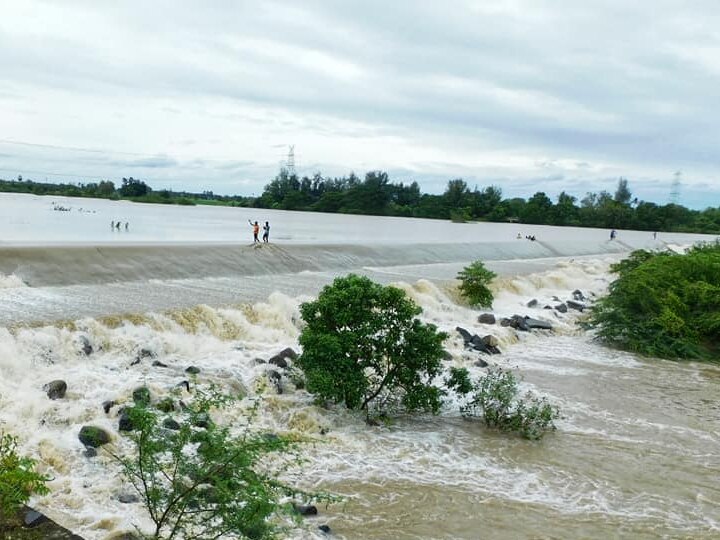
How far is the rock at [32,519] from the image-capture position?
5.25 m

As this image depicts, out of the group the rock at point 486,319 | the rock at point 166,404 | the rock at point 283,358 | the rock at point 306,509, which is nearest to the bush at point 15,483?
the rock at point 166,404

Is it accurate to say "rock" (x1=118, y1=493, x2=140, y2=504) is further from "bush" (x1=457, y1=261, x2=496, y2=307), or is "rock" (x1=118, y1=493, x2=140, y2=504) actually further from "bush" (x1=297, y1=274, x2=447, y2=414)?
"bush" (x1=457, y1=261, x2=496, y2=307)

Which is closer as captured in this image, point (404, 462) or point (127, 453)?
point (127, 453)

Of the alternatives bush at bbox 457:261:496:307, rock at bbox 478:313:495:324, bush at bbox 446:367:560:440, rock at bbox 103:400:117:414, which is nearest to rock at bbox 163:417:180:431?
rock at bbox 103:400:117:414

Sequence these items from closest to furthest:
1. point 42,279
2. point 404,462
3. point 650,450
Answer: point 404,462, point 650,450, point 42,279

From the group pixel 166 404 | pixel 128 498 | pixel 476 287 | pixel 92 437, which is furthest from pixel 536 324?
pixel 166 404

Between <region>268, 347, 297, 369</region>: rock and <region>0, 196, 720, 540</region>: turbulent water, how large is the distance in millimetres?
297

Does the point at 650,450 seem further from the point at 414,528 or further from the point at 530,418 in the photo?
the point at 414,528

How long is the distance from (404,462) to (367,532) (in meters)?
2.00

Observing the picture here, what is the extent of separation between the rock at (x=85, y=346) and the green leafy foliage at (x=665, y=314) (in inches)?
538

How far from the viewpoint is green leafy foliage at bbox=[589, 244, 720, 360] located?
17953 millimetres

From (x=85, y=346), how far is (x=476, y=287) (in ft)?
44.0

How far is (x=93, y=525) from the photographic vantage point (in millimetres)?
6617

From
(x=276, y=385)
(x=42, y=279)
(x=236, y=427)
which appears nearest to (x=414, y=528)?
(x=236, y=427)
